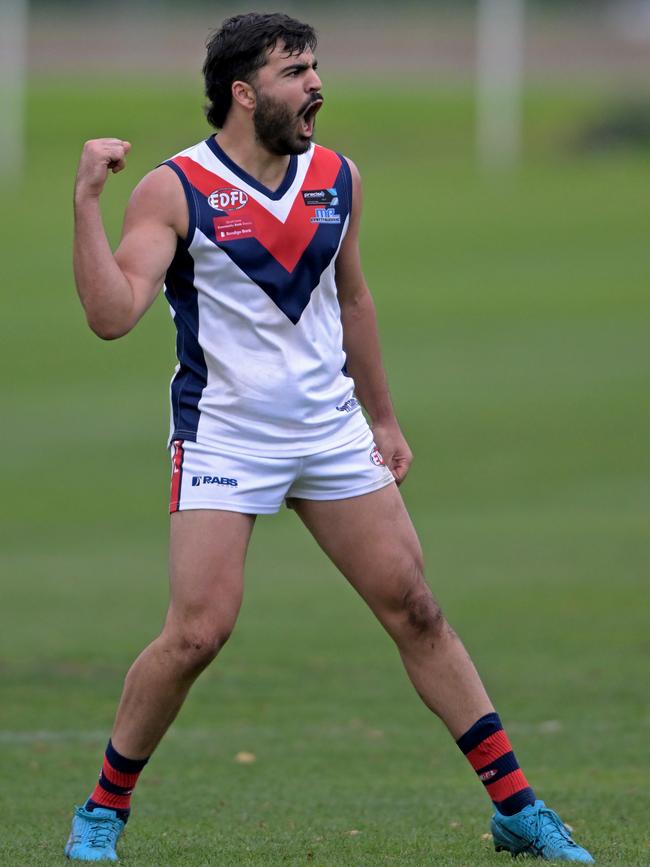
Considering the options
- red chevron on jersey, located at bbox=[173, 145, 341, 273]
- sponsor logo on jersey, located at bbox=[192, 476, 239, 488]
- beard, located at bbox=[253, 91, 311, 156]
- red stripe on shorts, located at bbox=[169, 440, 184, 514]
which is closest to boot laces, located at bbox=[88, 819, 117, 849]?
red stripe on shorts, located at bbox=[169, 440, 184, 514]

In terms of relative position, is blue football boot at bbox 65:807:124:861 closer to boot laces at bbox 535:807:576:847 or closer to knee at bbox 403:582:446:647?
knee at bbox 403:582:446:647

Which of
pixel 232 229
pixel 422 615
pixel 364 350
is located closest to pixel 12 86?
pixel 364 350

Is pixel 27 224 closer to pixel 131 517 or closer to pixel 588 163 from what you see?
pixel 588 163

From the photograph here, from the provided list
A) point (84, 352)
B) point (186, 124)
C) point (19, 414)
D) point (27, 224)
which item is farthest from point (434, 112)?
point (19, 414)

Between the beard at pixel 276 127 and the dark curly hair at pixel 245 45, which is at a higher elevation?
the dark curly hair at pixel 245 45

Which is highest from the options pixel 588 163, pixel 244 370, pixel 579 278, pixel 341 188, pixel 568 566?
pixel 588 163

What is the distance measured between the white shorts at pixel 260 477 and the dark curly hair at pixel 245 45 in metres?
1.19

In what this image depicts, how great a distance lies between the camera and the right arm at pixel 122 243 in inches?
212

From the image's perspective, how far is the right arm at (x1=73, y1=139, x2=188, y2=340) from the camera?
539 cm

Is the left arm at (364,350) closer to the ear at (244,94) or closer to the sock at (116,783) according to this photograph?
the ear at (244,94)

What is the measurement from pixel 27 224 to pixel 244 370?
1495 inches

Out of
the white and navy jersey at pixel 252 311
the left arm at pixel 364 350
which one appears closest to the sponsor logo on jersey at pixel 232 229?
the white and navy jersey at pixel 252 311

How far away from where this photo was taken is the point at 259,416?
228 inches

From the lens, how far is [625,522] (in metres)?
15.3
